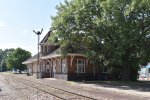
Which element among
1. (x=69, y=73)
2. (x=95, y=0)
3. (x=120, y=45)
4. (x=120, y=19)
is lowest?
(x=69, y=73)

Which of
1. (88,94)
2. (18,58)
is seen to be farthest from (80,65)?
(18,58)

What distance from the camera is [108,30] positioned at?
3428cm

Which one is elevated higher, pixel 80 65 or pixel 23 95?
pixel 80 65

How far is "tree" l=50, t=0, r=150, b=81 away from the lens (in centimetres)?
3259

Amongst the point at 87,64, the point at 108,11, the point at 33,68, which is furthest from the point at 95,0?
the point at 33,68

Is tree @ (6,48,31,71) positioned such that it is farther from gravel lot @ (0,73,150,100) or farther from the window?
gravel lot @ (0,73,150,100)

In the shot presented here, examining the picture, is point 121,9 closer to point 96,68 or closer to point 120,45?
point 120,45

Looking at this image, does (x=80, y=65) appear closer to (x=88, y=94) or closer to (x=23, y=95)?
(x=88, y=94)

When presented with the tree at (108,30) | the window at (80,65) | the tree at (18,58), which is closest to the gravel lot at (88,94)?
the tree at (108,30)

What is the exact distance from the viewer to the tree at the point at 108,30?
3259 cm

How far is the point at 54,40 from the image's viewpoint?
41281mm

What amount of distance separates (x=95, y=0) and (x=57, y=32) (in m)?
6.13

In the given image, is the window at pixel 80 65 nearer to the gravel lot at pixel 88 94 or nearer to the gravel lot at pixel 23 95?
the gravel lot at pixel 88 94

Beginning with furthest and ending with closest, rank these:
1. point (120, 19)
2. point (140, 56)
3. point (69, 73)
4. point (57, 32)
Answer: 1. point (69, 73)
2. point (57, 32)
3. point (140, 56)
4. point (120, 19)
